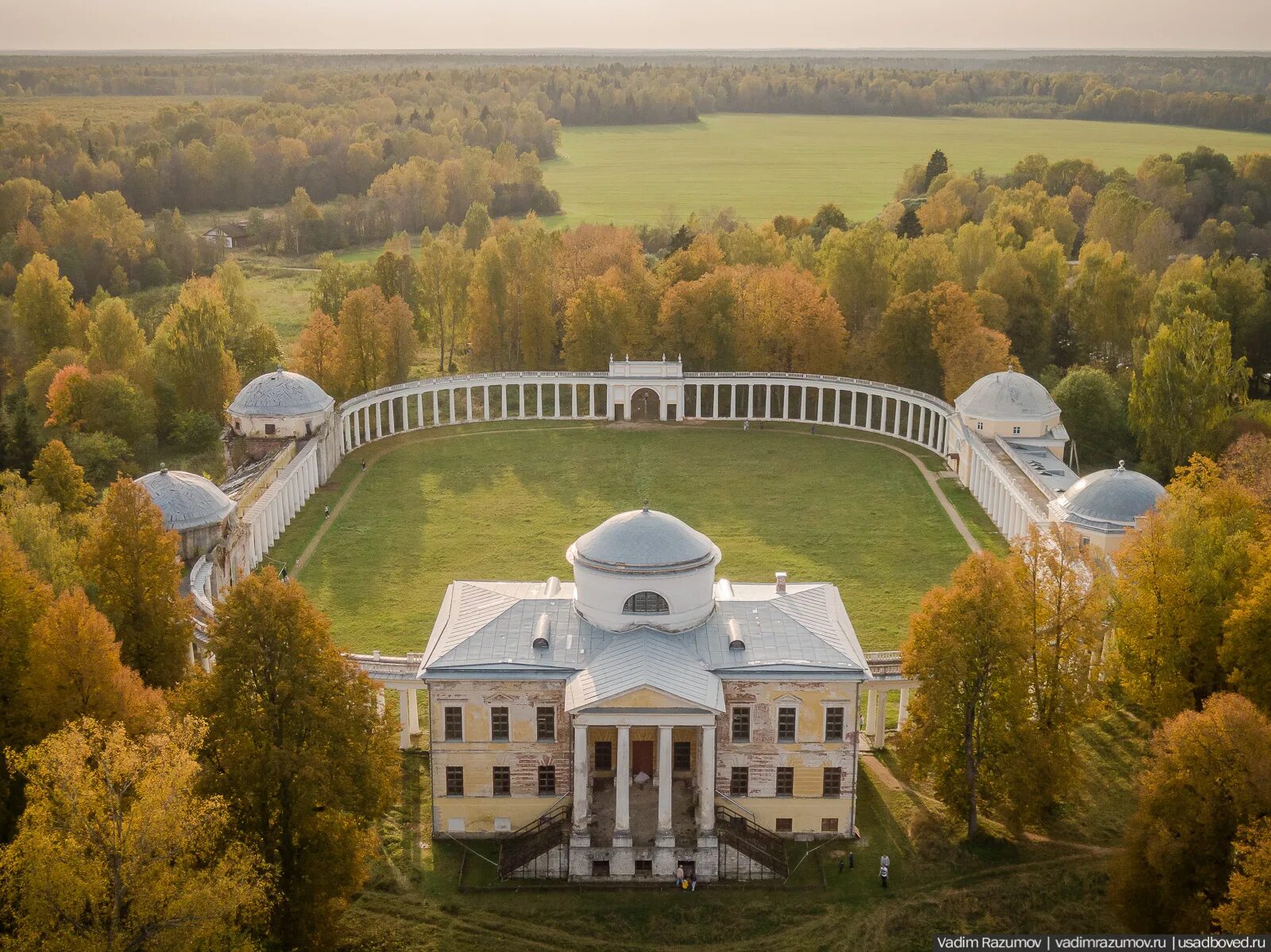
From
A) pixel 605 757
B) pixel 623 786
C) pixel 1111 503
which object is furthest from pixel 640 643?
pixel 1111 503

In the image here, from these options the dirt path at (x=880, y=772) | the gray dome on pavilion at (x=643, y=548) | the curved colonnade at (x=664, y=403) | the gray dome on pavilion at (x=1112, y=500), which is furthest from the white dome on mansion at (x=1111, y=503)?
the curved colonnade at (x=664, y=403)

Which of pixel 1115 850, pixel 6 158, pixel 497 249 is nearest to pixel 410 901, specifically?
pixel 1115 850

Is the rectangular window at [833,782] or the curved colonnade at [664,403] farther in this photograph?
the curved colonnade at [664,403]

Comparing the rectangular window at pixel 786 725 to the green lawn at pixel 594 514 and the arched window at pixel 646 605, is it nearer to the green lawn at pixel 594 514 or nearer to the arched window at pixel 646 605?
the arched window at pixel 646 605

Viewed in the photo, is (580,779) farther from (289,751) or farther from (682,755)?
(289,751)

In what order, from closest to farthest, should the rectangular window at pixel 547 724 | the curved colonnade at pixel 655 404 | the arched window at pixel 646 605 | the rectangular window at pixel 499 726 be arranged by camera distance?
1. the rectangular window at pixel 499 726
2. the rectangular window at pixel 547 724
3. the arched window at pixel 646 605
4. the curved colonnade at pixel 655 404

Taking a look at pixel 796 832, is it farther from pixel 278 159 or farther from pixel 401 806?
pixel 278 159
